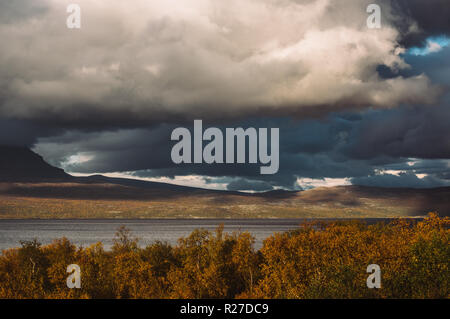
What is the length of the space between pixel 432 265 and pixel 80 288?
1302 inches

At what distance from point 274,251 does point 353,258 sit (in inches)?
337

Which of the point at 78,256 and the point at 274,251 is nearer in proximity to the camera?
the point at 274,251

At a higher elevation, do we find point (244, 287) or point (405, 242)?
point (405, 242)

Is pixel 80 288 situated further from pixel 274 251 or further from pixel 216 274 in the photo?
pixel 274 251

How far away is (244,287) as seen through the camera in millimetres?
50312

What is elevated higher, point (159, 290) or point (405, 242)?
point (405, 242)

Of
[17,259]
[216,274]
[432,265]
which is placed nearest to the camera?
[432,265]

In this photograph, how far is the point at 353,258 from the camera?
163 feet
